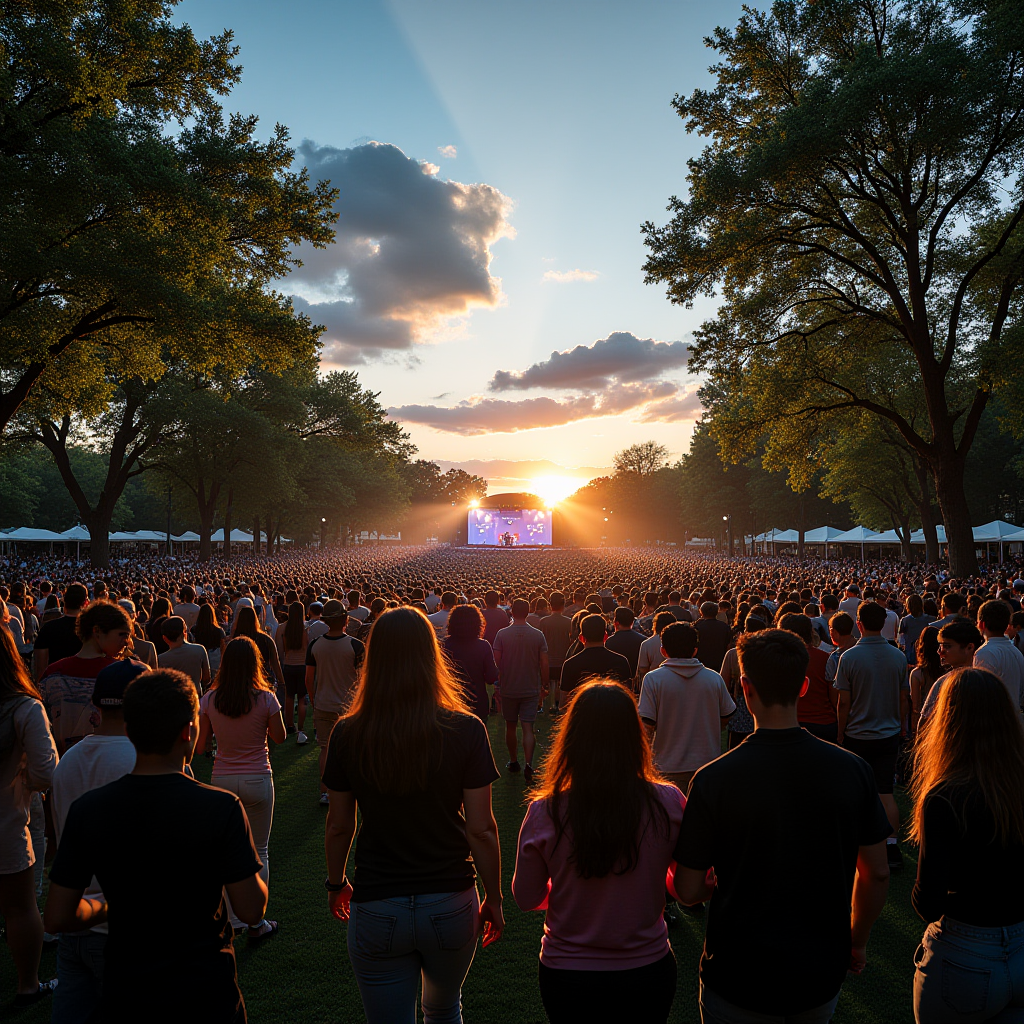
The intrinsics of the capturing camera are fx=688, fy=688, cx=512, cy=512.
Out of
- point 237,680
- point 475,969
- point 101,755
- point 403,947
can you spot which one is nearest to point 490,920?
point 403,947

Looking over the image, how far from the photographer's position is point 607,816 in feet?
6.85

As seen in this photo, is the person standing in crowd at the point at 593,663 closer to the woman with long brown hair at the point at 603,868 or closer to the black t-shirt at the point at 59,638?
the woman with long brown hair at the point at 603,868

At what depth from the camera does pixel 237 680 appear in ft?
14.3

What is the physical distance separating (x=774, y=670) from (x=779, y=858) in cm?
56

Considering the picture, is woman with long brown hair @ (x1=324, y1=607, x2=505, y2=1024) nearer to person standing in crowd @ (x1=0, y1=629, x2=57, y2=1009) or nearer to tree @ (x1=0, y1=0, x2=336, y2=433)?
person standing in crowd @ (x1=0, y1=629, x2=57, y2=1009)

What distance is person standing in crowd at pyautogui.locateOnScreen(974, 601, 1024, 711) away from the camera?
5477mm

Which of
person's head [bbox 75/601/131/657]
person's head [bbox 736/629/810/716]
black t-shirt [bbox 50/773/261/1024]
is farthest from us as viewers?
person's head [bbox 75/601/131/657]

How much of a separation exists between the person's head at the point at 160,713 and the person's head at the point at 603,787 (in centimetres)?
119

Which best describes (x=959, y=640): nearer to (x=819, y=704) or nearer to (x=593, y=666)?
(x=819, y=704)

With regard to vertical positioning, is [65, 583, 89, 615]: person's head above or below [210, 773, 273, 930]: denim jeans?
above

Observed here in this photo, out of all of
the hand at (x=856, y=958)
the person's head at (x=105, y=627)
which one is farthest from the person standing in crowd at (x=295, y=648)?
the hand at (x=856, y=958)

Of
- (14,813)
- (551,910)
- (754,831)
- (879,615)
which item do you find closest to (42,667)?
(14,813)

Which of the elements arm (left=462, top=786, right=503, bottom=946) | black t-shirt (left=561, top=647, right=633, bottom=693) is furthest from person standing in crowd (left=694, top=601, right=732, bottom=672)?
arm (left=462, top=786, right=503, bottom=946)

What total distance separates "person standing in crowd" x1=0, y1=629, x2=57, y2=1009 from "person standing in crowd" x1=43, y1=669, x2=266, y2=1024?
1.33 metres
